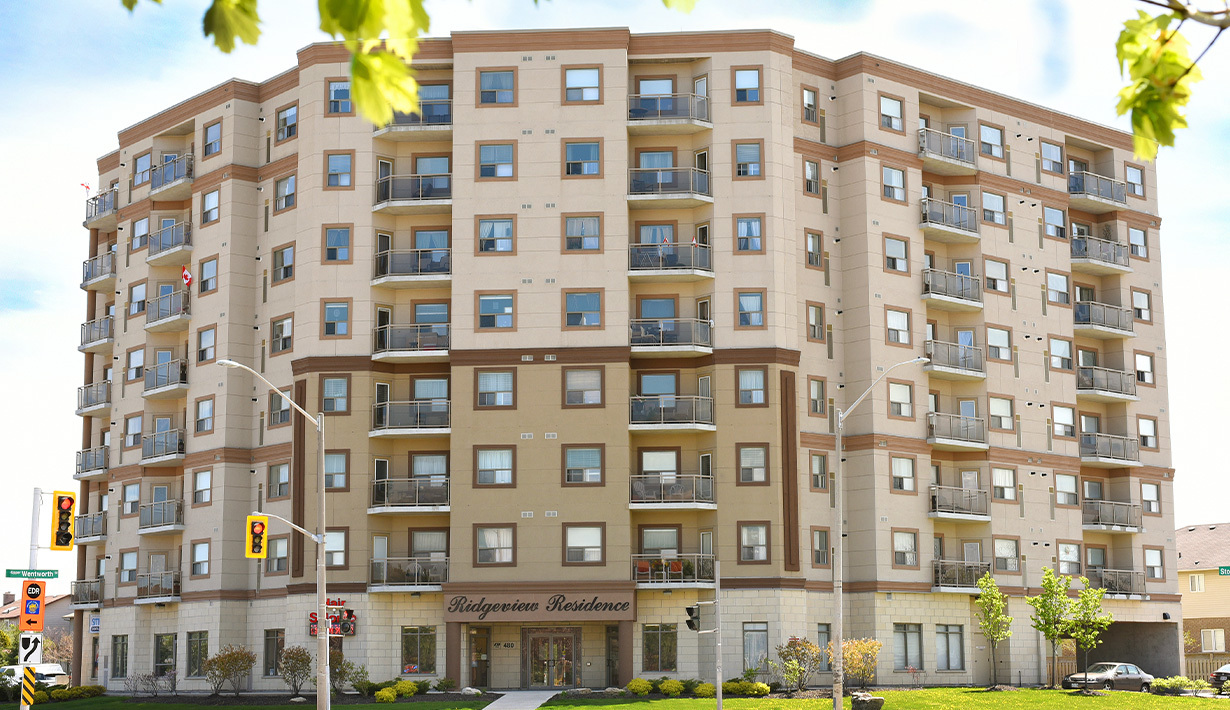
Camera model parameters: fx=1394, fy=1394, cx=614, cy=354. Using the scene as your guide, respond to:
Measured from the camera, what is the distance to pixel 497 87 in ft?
213

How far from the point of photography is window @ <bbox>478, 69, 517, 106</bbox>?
64.7m

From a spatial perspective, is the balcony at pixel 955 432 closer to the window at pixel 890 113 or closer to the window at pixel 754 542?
the window at pixel 754 542

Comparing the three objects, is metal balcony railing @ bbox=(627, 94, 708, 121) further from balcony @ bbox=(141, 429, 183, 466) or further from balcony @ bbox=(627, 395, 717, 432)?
balcony @ bbox=(141, 429, 183, 466)

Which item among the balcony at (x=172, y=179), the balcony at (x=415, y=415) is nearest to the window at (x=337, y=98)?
the balcony at (x=172, y=179)

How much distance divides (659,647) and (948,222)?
25.8 meters

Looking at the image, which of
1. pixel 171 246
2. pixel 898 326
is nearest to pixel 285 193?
pixel 171 246

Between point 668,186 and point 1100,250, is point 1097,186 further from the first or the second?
point 668,186

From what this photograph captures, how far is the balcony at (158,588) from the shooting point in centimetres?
6938

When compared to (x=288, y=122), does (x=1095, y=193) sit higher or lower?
lower

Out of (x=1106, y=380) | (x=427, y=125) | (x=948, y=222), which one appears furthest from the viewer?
(x=1106, y=380)

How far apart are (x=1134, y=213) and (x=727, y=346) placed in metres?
28.9

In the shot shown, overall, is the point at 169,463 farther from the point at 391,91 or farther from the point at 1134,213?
the point at 391,91

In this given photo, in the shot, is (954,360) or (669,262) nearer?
(669,262)

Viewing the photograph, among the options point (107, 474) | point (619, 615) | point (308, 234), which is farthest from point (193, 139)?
point (619, 615)
